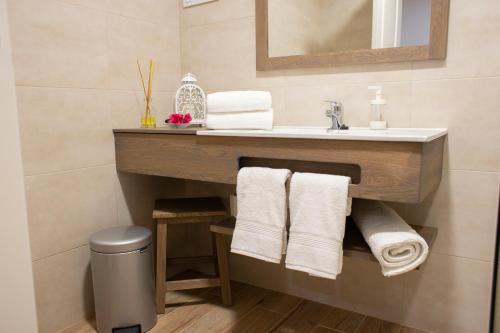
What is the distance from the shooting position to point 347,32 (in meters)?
1.57

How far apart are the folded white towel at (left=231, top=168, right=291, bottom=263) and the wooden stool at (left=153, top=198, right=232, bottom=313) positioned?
0.37 metres

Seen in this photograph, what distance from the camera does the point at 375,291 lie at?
5.47ft

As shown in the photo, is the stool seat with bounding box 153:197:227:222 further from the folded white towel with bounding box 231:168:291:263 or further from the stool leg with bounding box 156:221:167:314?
the folded white towel with bounding box 231:168:291:263

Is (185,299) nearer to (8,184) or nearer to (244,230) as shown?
(244,230)

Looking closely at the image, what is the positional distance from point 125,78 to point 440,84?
1283mm

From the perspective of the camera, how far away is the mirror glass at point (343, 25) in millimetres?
1436

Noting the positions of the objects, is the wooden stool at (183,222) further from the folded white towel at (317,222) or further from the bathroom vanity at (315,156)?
the folded white towel at (317,222)

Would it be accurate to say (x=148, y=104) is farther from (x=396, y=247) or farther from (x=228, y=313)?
(x=396, y=247)

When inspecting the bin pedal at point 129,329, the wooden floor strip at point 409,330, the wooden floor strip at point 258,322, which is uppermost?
the bin pedal at point 129,329

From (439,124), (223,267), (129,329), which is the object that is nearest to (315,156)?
(439,124)

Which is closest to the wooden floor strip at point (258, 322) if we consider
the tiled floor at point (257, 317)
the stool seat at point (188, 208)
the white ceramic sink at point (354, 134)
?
the tiled floor at point (257, 317)

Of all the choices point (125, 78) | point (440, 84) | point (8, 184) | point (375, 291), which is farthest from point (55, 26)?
point (375, 291)

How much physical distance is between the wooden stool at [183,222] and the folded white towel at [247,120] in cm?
42

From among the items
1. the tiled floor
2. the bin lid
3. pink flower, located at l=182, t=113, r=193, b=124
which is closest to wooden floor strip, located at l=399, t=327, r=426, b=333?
→ the tiled floor
